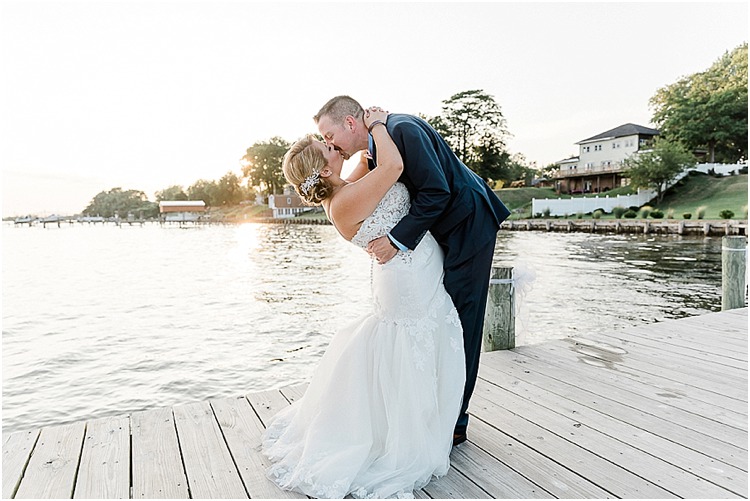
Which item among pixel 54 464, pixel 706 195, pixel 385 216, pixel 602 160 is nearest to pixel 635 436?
pixel 385 216

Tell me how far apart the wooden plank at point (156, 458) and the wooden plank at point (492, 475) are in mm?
1278

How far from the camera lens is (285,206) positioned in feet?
271

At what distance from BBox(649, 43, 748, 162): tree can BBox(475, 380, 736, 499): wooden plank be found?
47.7m

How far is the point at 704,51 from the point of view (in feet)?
164

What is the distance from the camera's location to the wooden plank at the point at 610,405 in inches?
100

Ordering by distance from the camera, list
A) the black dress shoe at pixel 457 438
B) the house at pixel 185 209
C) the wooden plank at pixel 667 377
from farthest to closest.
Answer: the house at pixel 185 209
the wooden plank at pixel 667 377
the black dress shoe at pixel 457 438

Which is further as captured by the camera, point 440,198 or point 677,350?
point 677,350

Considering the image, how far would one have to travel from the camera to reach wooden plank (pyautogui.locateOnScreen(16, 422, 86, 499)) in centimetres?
227

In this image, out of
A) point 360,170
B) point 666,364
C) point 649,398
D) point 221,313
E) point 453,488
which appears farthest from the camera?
point 221,313

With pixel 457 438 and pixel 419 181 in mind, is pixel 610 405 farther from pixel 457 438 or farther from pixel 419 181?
pixel 419 181

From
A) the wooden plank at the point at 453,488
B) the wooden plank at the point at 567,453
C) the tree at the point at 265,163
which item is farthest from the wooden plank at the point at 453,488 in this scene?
the tree at the point at 265,163

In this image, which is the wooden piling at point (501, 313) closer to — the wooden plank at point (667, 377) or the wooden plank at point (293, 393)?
the wooden plank at point (667, 377)

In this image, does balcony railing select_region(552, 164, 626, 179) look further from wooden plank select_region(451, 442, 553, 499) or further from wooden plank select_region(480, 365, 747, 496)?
wooden plank select_region(451, 442, 553, 499)

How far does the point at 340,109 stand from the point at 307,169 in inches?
12.6
